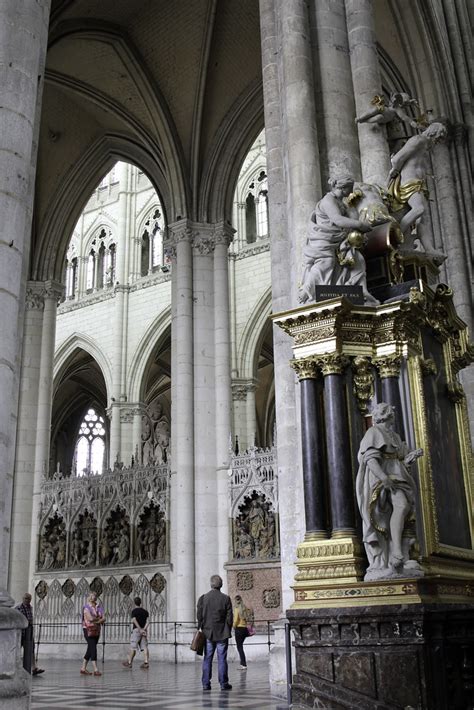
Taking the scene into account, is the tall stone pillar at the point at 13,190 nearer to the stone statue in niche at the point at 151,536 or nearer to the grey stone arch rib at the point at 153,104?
the stone statue in niche at the point at 151,536

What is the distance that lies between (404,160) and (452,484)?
3.30 meters

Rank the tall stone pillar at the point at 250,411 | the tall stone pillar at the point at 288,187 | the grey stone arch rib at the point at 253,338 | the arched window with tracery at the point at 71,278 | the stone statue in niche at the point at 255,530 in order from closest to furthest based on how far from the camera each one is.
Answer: the tall stone pillar at the point at 288,187, the stone statue in niche at the point at 255,530, the tall stone pillar at the point at 250,411, the grey stone arch rib at the point at 253,338, the arched window with tracery at the point at 71,278

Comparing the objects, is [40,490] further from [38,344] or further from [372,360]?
[372,360]

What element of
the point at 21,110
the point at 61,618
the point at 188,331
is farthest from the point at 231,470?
the point at 21,110

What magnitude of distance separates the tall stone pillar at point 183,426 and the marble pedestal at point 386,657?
9.67 m

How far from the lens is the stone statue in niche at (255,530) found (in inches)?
578

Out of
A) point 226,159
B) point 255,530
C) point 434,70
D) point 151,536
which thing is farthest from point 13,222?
point 226,159

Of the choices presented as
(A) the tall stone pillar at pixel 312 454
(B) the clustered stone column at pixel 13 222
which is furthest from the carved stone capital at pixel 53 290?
(A) the tall stone pillar at pixel 312 454

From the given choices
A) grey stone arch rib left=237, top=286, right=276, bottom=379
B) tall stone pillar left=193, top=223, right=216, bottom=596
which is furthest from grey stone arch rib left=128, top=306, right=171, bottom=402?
tall stone pillar left=193, top=223, right=216, bottom=596

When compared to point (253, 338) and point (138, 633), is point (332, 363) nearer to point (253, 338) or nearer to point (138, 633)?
point (138, 633)

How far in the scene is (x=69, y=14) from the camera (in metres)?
16.2

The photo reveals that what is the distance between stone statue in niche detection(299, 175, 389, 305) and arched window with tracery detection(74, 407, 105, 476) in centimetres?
2703

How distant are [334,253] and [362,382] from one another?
1.22 m

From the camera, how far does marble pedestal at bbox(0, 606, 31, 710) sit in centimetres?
386
